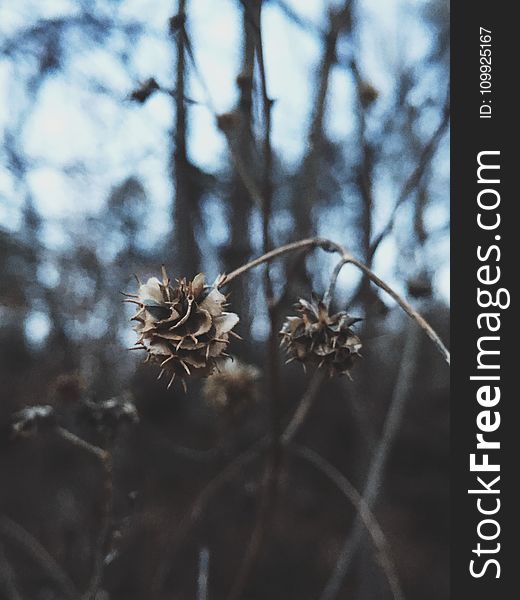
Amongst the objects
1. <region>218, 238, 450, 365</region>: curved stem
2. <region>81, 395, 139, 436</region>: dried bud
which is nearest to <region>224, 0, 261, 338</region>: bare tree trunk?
<region>218, 238, 450, 365</region>: curved stem

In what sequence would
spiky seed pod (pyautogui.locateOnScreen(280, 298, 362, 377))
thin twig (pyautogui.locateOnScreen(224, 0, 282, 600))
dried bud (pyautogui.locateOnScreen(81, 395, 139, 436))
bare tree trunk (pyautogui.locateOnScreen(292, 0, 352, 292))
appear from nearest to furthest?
spiky seed pod (pyautogui.locateOnScreen(280, 298, 362, 377)) < thin twig (pyautogui.locateOnScreen(224, 0, 282, 600)) < dried bud (pyautogui.locateOnScreen(81, 395, 139, 436)) < bare tree trunk (pyautogui.locateOnScreen(292, 0, 352, 292))

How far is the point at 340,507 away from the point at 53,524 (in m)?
3.28

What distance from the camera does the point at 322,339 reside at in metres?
0.90

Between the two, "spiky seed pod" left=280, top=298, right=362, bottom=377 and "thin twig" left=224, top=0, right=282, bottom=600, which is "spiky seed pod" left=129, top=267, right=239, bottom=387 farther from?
"thin twig" left=224, top=0, right=282, bottom=600

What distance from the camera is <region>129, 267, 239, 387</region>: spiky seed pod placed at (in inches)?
31.8

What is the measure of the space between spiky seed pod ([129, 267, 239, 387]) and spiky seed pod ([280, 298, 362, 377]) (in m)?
0.11

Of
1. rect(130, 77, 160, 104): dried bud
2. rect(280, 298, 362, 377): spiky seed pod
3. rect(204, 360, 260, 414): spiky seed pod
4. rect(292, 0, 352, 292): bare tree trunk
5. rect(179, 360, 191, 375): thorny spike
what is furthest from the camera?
rect(204, 360, 260, 414): spiky seed pod

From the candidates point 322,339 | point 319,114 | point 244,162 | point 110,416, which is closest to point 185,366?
point 322,339

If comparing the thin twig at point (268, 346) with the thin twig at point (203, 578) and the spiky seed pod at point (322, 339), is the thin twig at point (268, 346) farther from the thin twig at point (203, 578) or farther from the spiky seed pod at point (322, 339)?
the spiky seed pod at point (322, 339)

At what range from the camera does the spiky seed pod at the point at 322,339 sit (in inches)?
35.1

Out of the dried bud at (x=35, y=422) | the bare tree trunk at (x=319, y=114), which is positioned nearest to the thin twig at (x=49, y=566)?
the dried bud at (x=35, y=422)

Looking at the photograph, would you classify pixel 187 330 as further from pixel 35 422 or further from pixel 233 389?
pixel 233 389

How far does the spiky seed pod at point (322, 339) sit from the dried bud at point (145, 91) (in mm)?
676

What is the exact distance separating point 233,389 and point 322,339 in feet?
2.44
